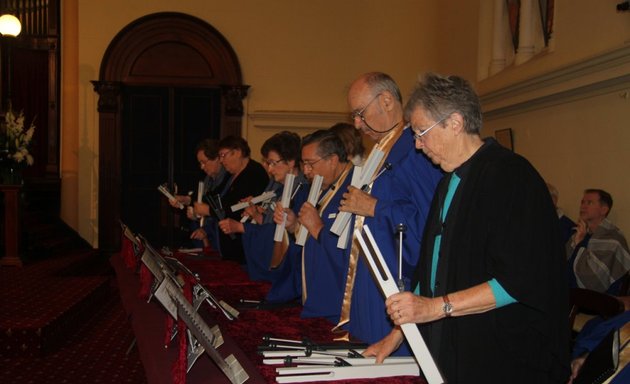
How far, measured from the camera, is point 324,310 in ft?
10.2

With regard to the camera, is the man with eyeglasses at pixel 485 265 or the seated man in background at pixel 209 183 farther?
the seated man in background at pixel 209 183

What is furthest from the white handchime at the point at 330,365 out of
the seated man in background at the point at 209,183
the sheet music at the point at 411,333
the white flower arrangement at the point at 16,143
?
the white flower arrangement at the point at 16,143

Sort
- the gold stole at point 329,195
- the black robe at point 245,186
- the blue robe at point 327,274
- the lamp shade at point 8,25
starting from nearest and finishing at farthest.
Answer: the blue robe at point 327,274
the gold stole at point 329,195
the black robe at point 245,186
the lamp shade at point 8,25

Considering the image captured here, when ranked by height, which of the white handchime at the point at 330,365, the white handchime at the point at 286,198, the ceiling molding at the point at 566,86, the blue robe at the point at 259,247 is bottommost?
the white handchime at the point at 330,365

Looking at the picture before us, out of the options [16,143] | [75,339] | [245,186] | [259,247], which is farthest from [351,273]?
[16,143]

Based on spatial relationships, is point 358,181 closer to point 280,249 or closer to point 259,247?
point 280,249

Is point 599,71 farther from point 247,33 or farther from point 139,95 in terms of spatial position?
point 139,95

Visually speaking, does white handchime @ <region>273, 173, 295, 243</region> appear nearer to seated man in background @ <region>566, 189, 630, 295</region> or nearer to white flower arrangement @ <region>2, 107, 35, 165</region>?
seated man in background @ <region>566, 189, 630, 295</region>

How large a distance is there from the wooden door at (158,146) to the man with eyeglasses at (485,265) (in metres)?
8.67

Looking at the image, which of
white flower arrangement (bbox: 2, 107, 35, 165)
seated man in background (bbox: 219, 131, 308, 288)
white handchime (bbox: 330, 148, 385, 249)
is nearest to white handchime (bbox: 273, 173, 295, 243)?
seated man in background (bbox: 219, 131, 308, 288)

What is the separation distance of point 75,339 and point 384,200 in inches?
172

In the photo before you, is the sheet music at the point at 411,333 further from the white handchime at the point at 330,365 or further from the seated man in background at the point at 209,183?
the seated man in background at the point at 209,183

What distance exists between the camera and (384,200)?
275cm

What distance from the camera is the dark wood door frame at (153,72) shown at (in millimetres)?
10234
